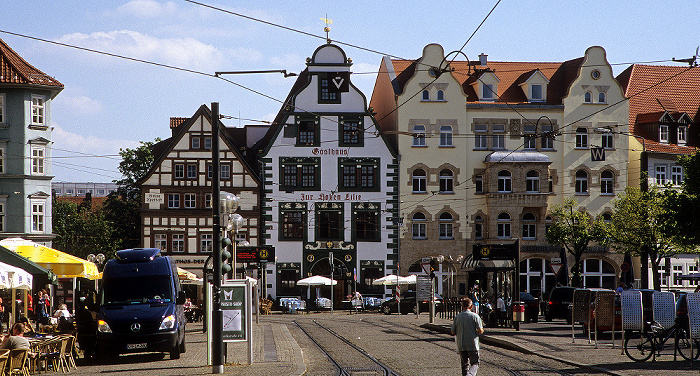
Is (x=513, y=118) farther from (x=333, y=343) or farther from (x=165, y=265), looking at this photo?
(x=165, y=265)

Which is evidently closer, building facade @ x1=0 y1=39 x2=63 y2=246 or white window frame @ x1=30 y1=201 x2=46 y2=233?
building facade @ x1=0 y1=39 x2=63 y2=246

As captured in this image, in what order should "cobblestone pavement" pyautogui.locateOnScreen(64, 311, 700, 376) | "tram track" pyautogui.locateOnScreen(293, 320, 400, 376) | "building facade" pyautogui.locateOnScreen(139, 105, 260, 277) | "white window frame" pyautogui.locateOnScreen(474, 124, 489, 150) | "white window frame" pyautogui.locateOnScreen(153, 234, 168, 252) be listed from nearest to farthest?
"cobblestone pavement" pyautogui.locateOnScreen(64, 311, 700, 376), "tram track" pyautogui.locateOnScreen(293, 320, 400, 376), "building facade" pyautogui.locateOnScreen(139, 105, 260, 277), "white window frame" pyautogui.locateOnScreen(153, 234, 168, 252), "white window frame" pyautogui.locateOnScreen(474, 124, 489, 150)

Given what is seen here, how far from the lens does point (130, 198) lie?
7056cm

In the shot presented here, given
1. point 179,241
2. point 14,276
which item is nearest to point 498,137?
point 179,241

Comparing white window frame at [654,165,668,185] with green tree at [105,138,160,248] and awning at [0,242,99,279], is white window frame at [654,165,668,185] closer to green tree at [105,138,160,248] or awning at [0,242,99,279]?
green tree at [105,138,160,248]

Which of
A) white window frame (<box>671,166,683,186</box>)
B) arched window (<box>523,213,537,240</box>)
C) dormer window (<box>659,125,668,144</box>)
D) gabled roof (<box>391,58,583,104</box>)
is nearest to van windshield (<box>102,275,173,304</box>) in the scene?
gabled roof (<box>391,58,583,104</box>)

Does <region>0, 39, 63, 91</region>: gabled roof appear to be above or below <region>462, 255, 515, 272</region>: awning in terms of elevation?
above

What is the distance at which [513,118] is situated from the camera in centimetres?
6006

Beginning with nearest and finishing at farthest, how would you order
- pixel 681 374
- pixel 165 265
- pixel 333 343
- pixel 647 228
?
1. pixel 681 374
2. pixel 165 265
3. pixel 333 343
4. pixel 647 228

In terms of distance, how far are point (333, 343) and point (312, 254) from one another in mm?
31951

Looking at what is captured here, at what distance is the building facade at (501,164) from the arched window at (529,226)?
65 millimetres

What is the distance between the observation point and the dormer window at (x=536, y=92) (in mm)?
61094

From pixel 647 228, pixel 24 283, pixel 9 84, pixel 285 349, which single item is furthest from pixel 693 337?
pixel 9 84

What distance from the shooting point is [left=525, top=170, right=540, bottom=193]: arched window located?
59.5 metres
